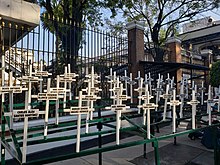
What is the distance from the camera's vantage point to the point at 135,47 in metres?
6.80

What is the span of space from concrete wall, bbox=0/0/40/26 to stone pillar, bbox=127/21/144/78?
4.11m

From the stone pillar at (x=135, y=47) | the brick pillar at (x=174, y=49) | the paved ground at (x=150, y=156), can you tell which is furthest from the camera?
the brick pillar at (x=174, y=49)

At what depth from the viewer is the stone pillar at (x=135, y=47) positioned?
6.75 m

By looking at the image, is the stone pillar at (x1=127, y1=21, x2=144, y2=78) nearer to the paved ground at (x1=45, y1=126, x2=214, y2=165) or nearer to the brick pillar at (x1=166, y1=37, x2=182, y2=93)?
the brick pillar at (x1=166, y1=37, x2=182, y2=93)

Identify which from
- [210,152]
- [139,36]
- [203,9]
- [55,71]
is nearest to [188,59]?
[203,9]

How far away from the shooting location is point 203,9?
1171 centimetres

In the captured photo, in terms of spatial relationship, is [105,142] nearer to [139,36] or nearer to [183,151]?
[183,151]

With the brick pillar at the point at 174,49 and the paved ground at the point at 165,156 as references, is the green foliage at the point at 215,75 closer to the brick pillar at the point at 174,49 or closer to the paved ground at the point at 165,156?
the brick pillar at the point at 174,49

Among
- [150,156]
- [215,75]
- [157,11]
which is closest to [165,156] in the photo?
[150,156]

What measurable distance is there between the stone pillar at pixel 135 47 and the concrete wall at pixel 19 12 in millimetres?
4111

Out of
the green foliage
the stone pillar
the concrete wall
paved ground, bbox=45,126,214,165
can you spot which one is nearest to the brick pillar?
the green foliage

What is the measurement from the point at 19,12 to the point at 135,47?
4456 millimetres

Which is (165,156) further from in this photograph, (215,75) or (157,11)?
(157,11)

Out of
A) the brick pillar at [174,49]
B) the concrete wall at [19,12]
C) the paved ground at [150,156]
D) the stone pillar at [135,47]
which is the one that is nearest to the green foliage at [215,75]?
the brick pillar at [174,49]
